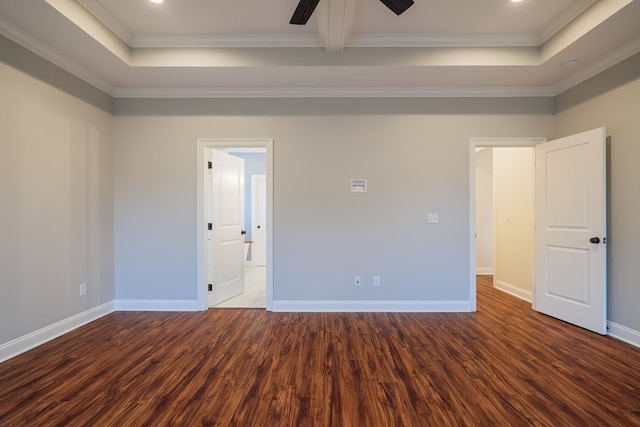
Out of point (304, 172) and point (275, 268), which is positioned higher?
point (304, 172)

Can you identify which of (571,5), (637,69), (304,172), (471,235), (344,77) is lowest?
(471,235)

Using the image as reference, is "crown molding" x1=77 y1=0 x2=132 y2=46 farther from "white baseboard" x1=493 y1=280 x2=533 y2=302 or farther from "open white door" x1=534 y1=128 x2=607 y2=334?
"white baseboard" x1=493 y1=280 x2=533 y2=302

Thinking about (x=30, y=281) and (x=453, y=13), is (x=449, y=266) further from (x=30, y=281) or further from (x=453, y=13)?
(x=30, y=281)

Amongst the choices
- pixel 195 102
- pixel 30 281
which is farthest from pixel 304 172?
pixel 30 281

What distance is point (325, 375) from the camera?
6.94ft

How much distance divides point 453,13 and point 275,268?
322 cm

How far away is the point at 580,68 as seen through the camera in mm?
2994

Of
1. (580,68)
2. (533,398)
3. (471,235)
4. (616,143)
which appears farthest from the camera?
(471,235)

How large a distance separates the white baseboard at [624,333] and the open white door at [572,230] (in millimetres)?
66

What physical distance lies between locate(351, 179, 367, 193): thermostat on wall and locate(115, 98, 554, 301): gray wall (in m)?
0.07

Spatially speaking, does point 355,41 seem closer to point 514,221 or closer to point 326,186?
point 326,186

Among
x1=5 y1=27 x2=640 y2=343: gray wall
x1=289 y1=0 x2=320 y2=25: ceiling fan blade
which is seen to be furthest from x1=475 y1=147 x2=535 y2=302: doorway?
x1=289 y1=0 x2=320 y2=25: ceiling fan blade

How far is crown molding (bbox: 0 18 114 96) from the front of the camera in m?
2.32

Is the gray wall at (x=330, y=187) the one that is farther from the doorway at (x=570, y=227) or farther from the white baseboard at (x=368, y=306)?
the doorway at (x=570, y=227)
